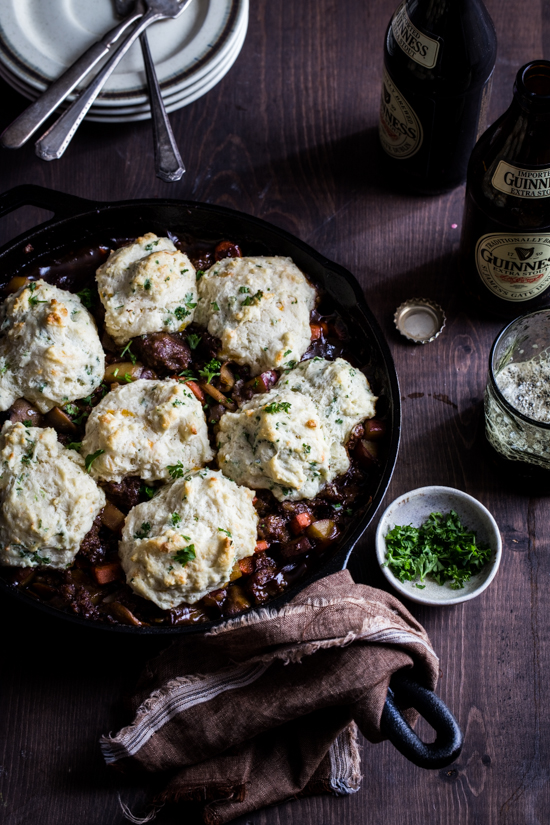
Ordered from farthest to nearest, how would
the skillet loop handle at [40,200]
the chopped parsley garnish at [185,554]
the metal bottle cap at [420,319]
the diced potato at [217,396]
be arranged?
the metal bottle cap at [420,319] < the skillet loop handle at [40,200] < the diced potato at [217,396] < the chopped parsley garnish at [185,554]

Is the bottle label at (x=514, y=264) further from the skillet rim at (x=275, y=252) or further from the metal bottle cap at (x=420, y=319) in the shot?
the skillet rim at (x=275, y=252)

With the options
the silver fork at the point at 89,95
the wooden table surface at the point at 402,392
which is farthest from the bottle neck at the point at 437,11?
the silver fork at the point at 89,95

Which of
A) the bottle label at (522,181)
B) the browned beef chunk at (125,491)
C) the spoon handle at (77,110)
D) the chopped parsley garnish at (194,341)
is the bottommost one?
the browned beef chunk at (125,491)

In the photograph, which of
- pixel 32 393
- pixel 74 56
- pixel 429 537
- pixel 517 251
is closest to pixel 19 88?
pixel 74 56

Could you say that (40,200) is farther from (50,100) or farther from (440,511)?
(440,511)

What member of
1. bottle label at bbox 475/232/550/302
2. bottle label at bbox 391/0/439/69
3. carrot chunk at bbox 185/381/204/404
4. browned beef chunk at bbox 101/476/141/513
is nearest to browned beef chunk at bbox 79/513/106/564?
browned beef chunk at bbox 101/476/141/513

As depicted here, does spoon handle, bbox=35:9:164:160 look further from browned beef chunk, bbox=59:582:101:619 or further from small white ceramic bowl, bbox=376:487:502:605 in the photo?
small white ceramic bowl, bbox=376:487:502:605

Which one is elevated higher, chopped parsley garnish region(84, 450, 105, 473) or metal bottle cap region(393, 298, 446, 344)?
chopped parsley garnish region(84, 450, 105, 473)

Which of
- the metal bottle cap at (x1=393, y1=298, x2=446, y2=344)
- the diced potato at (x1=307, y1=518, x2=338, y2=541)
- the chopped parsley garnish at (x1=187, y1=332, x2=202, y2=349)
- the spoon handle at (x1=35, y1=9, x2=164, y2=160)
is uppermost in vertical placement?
the spoon handle at (x1=35, y1=9, x2=164, y2=160)
